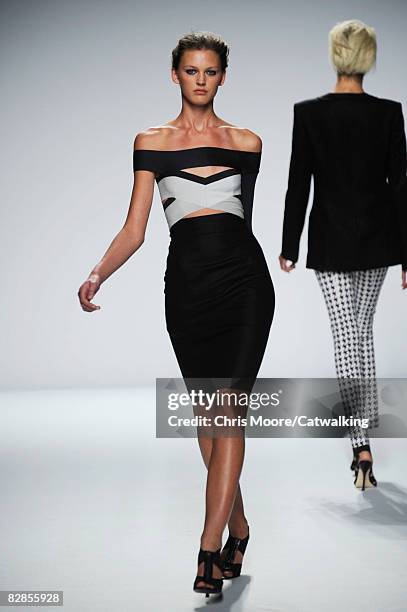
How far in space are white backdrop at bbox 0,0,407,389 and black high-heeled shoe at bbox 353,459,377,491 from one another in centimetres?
368

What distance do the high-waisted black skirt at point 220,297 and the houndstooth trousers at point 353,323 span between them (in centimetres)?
101

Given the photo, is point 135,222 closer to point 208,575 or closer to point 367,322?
point 208,575

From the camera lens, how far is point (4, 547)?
8.41 ft

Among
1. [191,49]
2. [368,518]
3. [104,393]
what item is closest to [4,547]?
[368,518]

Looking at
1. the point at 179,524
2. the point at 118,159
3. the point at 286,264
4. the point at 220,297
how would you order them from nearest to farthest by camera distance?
1. the point at 220,297
2. the point at 179,524
3. the point at 286,264
4. the point at 118,159

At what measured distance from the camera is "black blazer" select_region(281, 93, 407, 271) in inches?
124

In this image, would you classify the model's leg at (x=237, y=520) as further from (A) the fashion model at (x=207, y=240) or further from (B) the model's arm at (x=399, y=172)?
(B) the model's arm at (x=399, y=172)

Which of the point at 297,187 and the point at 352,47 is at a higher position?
the point at 352,47

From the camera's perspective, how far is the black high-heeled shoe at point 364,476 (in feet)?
10.6

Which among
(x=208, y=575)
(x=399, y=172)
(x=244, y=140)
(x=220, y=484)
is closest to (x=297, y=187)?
(x=399, y=172)

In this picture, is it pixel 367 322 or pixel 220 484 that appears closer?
pixel 220 484

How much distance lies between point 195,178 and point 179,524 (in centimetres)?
100

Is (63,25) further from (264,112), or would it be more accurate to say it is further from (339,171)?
(339,171)

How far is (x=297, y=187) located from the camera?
316 centimetres
